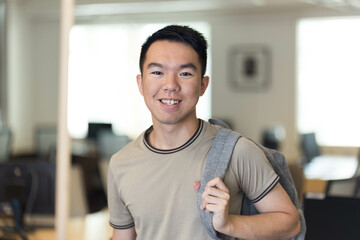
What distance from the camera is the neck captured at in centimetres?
159

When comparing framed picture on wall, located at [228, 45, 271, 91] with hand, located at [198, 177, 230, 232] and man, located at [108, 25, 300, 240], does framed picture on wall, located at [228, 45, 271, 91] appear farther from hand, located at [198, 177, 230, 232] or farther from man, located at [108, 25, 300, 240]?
hand, located at [198, 177, 230, 232]

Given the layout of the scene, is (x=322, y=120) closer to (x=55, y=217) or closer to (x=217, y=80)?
(x=217, y=80)

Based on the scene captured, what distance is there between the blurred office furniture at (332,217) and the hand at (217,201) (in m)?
0.89

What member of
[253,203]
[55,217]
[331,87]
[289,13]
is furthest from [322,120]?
[55,217]

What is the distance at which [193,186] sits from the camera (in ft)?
5.03

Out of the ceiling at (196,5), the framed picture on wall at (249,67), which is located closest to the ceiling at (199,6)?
the ceiling at (196,5)

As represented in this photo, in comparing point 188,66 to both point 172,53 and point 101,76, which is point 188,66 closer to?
point 172,53

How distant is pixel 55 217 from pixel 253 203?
280cm

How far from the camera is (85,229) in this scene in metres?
4.03

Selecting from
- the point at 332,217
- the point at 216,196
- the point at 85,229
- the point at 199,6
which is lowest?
the point at 85,229

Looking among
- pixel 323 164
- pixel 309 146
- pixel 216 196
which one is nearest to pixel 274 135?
pixel 309 146

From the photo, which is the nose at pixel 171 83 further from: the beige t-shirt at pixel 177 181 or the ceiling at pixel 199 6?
the ceiling at pixel 199 6

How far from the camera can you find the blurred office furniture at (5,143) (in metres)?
4.83

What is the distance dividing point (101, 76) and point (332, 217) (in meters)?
2.22
